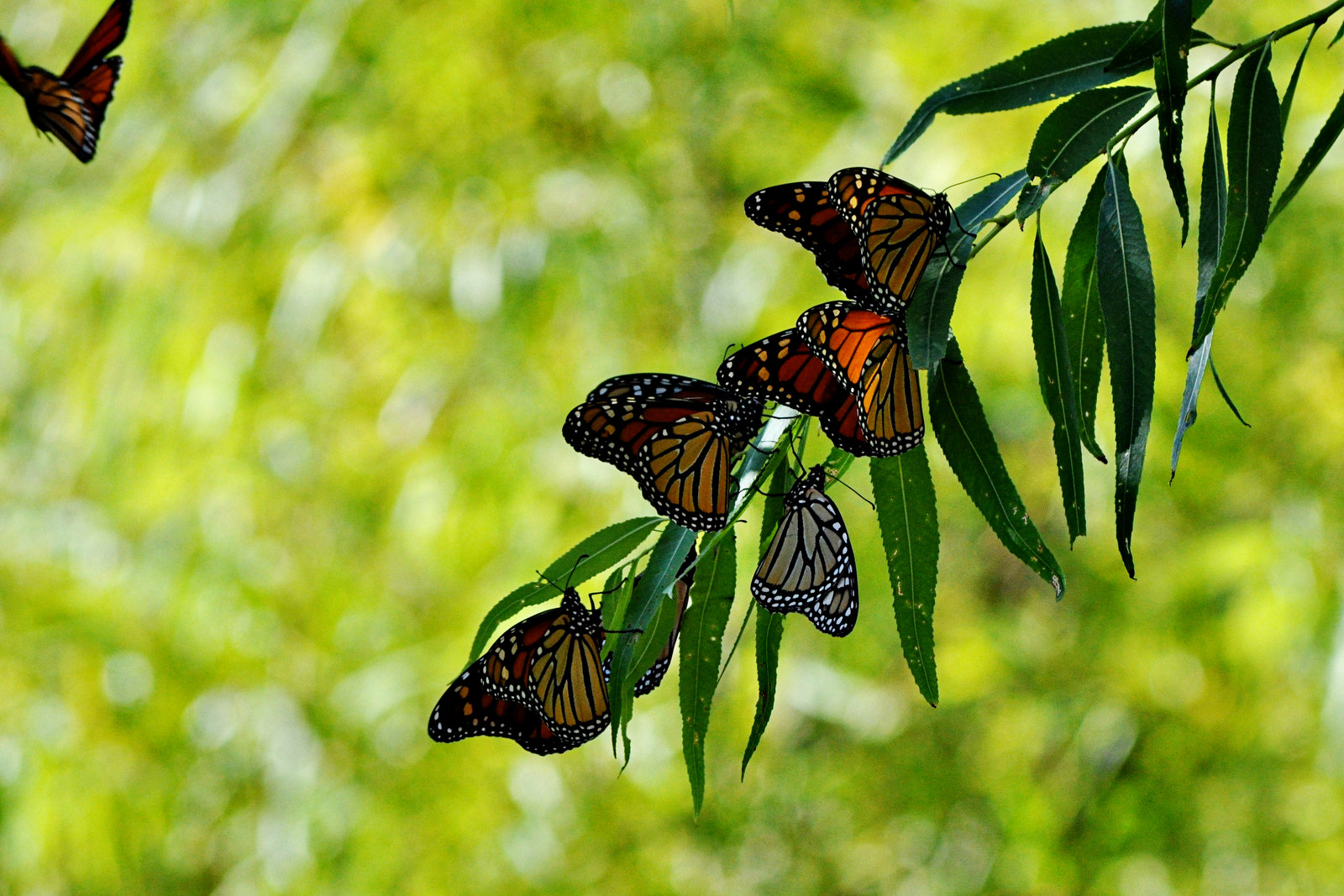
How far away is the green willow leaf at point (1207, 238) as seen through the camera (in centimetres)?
61

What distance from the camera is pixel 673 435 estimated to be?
805 mm

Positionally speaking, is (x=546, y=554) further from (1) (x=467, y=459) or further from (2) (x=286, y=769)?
(2) (x=286, y=769)

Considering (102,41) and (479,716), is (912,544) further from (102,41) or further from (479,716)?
(102,41)

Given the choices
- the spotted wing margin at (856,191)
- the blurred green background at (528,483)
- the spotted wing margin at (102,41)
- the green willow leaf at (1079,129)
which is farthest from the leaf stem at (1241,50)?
the blurred green background at (528,483)

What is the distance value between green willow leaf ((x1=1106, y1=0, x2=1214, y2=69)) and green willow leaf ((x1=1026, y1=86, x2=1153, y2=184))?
0.02 metres

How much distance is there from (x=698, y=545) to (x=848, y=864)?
2.42 meters

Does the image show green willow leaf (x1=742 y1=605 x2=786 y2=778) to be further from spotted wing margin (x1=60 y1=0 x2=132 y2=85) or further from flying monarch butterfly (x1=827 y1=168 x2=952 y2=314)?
spotted wing margin (x1=60 y1=0 x2=132 y2=85)

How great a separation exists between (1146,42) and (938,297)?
17 centimetres

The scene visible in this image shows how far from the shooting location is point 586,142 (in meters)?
2.93

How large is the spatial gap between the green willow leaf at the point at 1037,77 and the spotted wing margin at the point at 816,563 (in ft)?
0.75

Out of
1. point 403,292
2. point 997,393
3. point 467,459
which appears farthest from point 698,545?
point 403,292

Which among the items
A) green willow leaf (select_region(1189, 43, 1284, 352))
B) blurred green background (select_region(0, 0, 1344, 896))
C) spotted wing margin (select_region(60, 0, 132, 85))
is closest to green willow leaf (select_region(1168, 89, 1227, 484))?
green willow leaf (select_region(1189, 43, 1284, 352))

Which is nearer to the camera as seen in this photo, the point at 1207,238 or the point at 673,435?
the point at 1207,238

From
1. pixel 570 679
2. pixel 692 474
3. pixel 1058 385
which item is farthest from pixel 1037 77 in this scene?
pixel 570 679
